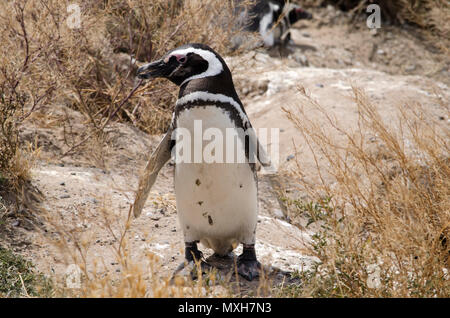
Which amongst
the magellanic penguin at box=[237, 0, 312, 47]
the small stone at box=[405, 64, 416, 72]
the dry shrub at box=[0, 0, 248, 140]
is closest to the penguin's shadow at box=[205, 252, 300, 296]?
the dry shrub at box=[0, 0, 248, 140]

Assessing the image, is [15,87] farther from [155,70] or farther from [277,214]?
[277,214]

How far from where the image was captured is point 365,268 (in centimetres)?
242

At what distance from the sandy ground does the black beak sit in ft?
1.58

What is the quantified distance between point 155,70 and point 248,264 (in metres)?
1.13

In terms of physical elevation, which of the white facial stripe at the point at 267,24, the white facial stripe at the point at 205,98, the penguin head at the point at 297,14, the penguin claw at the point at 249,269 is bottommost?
the penguin head at the point at 297,14

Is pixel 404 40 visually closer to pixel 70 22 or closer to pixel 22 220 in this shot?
pixel 70 22

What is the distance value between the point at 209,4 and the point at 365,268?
2842 mm

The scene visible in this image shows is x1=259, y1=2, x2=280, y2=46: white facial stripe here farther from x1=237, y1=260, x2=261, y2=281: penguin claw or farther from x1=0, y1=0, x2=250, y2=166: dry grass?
x1=237, y1=260, x2=261, y2=281: penguin claw

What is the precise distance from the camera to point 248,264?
282 centimetres

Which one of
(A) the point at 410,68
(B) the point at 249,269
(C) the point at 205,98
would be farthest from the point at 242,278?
(A) the point at 410,68

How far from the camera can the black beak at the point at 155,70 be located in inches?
104

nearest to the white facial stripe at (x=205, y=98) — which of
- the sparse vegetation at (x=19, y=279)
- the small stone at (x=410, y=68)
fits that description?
the sparse vegetation at (x=19, y=279)

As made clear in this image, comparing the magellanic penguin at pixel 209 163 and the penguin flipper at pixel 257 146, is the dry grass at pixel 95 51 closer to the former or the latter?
the magellanic penguin at pixel 209 163

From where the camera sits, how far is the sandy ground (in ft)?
9.76
